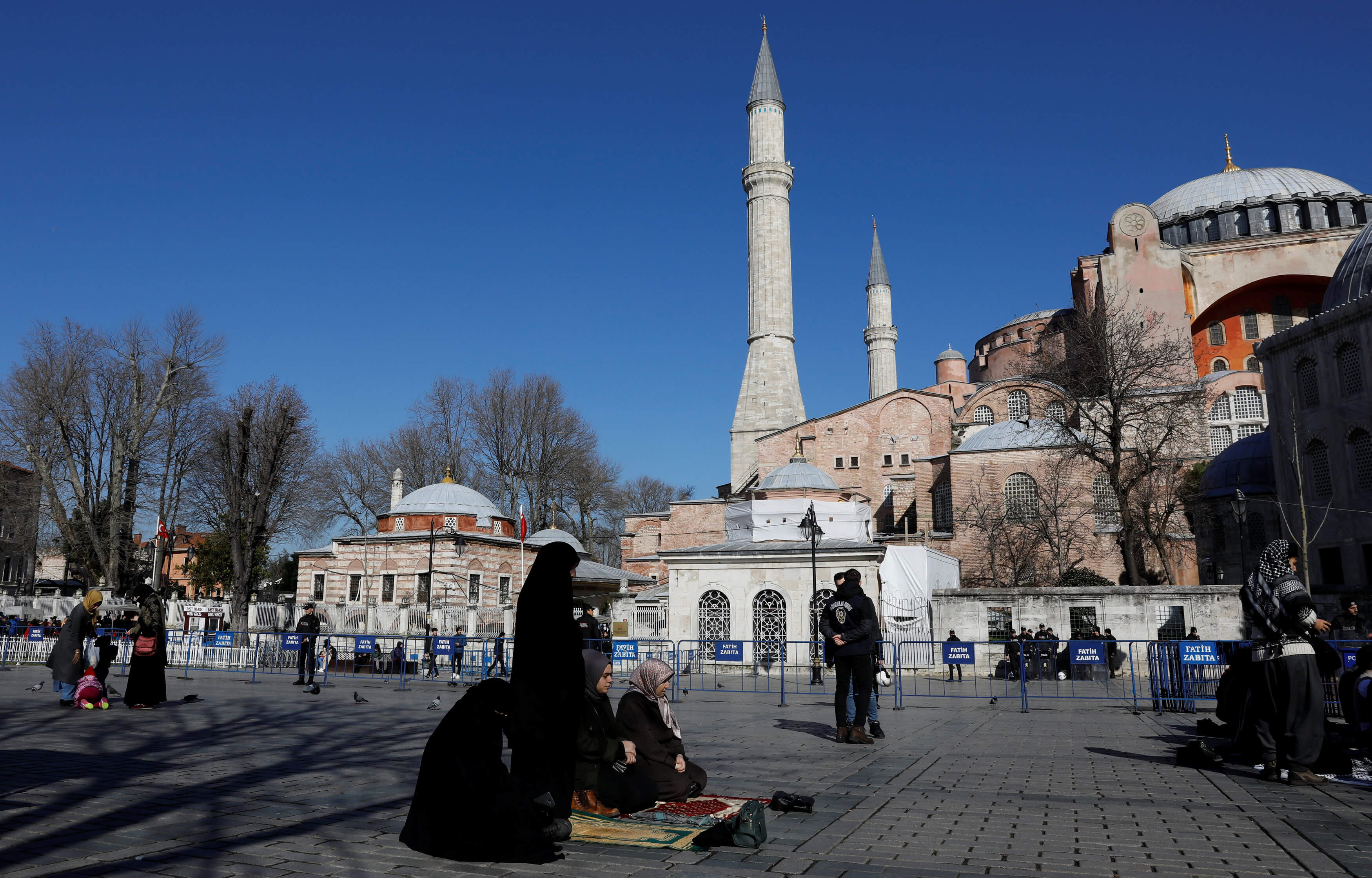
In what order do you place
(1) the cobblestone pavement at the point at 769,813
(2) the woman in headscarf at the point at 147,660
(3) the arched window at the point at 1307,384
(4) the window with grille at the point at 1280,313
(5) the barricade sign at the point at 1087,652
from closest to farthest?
(1) the cobblestone pavement at the point at 769,813, (2) the woman in headscarf at the point at 147,660, (5) the barricade sign at the point at 1087,652, (3) the arched window at the point at 1307,384, (4) the window with grille at the point at 1280,313

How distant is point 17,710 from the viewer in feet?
30.5

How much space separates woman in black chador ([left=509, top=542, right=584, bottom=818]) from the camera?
409cm

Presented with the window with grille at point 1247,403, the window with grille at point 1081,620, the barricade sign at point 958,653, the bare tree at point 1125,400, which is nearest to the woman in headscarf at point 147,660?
the barricade sign at point 958,653

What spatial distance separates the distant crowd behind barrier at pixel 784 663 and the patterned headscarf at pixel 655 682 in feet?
21.7

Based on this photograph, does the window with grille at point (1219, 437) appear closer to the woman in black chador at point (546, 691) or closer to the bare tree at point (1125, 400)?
the bare tree at point (1125, 400)

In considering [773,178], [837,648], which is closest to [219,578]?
[773,178]

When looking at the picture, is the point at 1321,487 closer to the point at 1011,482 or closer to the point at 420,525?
the point at 1011,482

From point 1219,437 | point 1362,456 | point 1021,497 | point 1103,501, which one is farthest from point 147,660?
point 1219,437

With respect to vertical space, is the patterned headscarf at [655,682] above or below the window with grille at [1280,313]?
below

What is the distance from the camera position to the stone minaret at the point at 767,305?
4400 cm

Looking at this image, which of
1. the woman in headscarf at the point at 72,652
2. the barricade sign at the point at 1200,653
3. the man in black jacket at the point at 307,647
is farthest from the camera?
the man in black jacket at the point at 307,647

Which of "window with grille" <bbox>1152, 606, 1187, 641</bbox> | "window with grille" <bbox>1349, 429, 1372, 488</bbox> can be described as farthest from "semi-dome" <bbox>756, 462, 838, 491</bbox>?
"window with grille" <bbox>1349, 429, 1372, 488</bbox>

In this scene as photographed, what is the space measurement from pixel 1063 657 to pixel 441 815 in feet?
49.6

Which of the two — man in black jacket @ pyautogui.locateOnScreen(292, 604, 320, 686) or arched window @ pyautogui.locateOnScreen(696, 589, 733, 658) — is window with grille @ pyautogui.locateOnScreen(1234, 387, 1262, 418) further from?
man in black jacket @ pyautogui.locateOnScreen(292, 604, 320, 686)
